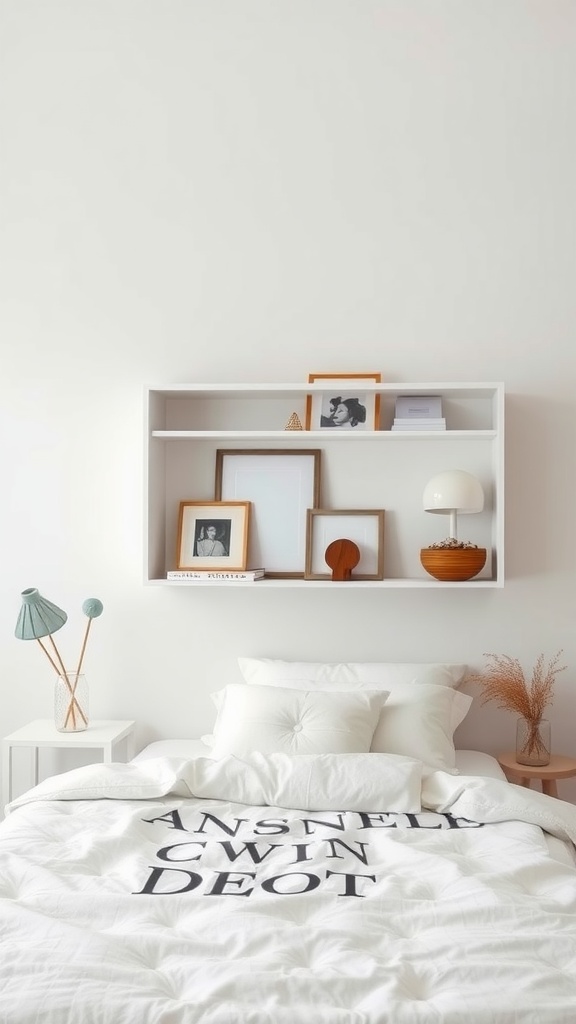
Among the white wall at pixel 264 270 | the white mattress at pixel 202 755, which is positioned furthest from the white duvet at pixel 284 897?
the white wall at pixel 264 270

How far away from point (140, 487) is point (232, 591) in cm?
48

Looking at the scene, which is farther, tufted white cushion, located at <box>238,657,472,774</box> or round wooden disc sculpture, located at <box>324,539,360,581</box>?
round wooden disc sculpture, located at <box>324,539,360,581</box>

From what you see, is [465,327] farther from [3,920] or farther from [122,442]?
[3,920]

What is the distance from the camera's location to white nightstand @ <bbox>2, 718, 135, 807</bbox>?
9.59 feet

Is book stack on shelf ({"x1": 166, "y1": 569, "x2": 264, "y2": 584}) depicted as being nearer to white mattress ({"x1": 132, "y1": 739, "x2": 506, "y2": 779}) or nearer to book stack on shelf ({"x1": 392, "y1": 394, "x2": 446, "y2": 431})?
white mattress ({"x1": 132, "y1": 739, "x2": 506, "y2": 779})

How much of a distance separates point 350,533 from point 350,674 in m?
0.46

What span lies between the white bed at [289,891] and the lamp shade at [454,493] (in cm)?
63

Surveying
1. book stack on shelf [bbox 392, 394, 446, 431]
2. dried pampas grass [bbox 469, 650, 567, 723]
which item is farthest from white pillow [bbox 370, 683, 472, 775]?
book stack on shelf [bbox 392, 394, 446, 431]

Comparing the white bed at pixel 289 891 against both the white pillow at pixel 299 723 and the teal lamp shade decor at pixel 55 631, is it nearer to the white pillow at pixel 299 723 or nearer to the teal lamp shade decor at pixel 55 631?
the white pillow at pixel 299 723

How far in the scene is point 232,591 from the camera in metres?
3.21

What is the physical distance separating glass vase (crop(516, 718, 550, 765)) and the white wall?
192 mm

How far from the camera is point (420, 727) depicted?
9.04ft

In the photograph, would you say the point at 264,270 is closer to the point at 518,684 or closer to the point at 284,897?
the point at 518,684

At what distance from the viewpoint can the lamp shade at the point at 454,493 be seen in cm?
293
